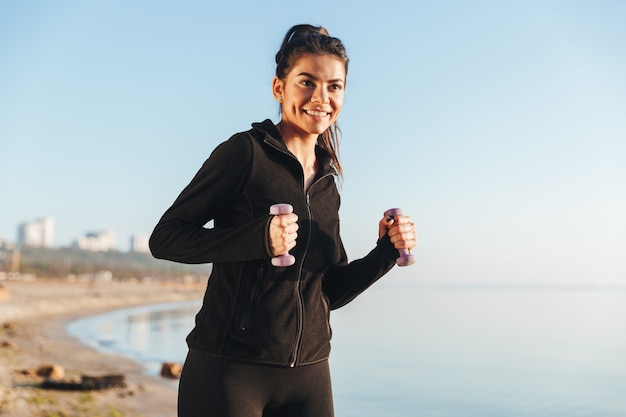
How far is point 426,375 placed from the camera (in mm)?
21953

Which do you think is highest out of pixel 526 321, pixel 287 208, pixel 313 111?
pixel 313 111

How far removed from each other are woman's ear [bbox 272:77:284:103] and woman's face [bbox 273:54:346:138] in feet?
0.10

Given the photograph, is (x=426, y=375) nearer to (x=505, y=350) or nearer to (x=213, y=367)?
(x=505, y=350)

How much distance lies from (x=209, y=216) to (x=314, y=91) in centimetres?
48

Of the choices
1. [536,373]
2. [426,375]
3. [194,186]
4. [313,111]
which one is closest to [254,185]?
[194,186]

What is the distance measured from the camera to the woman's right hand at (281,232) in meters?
1.64

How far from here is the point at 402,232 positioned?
2.08 m

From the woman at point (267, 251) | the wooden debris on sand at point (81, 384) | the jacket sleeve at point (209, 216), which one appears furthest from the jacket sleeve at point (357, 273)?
the wooden debris on sand at point (81, 384)

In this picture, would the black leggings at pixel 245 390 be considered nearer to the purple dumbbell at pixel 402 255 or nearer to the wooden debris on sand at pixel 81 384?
the purple dumbbell at pixel 402 255

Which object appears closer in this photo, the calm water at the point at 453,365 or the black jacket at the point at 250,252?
the black jacket at the point at 250,252

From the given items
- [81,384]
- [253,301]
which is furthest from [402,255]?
[81,384]

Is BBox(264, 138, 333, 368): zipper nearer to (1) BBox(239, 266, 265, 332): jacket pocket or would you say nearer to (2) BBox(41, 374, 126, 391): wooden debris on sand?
(1) BBox(239, 266, 265, 332): jacket pocket

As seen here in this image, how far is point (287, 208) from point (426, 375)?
70.2 ft

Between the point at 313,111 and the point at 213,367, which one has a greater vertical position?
the point at 313,111
